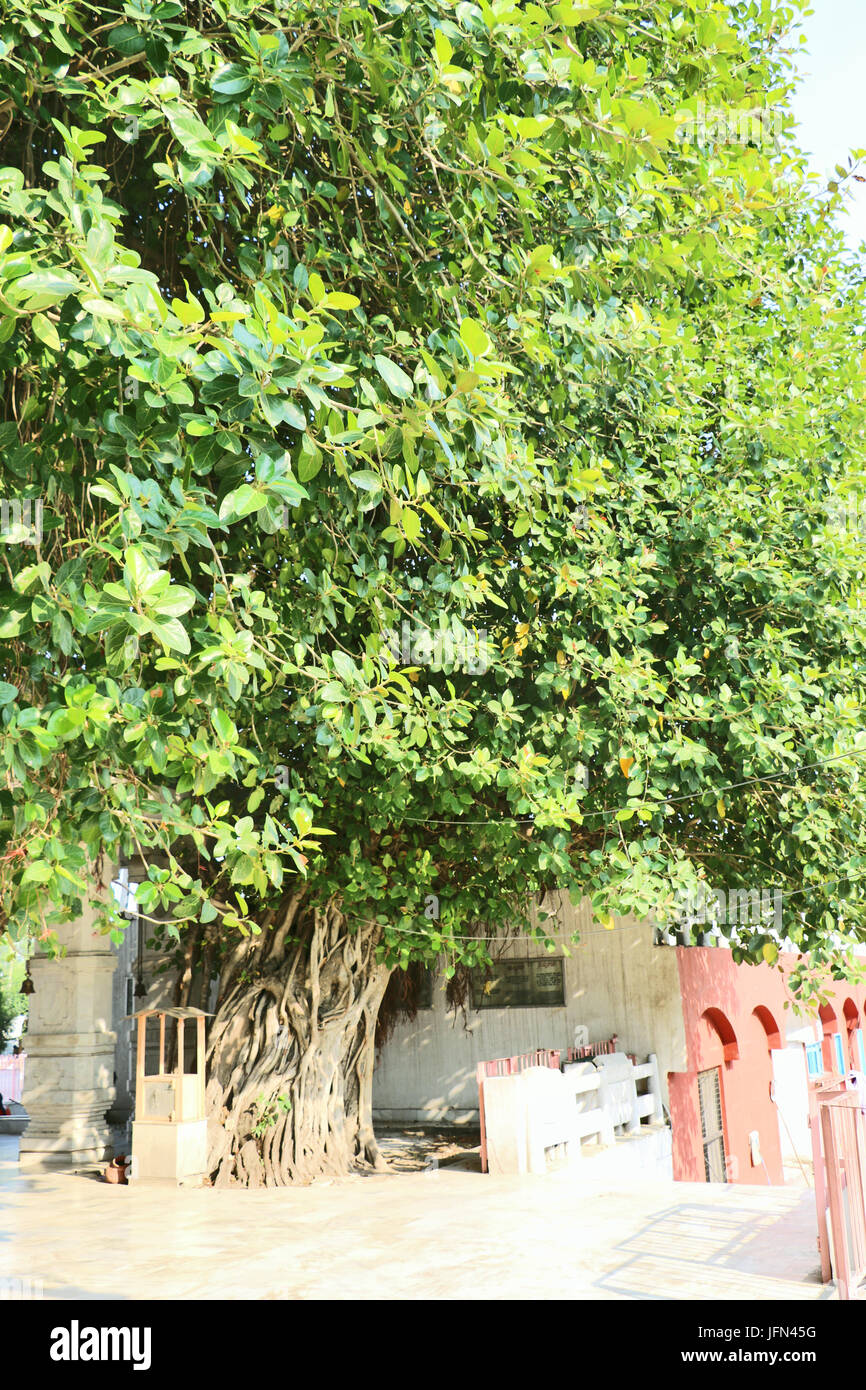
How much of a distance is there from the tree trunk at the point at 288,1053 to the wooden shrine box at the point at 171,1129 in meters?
0.24

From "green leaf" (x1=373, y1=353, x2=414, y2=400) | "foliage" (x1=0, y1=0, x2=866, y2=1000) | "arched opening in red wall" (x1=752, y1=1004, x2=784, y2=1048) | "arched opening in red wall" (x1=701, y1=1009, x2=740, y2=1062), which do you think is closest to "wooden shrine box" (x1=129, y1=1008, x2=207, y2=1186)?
"foliage" (x1=0, y1=0, x2=866, y2=1000)

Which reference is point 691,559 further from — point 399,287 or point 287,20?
point 287,20

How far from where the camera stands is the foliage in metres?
3.42

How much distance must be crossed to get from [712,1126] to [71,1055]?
8.32 meters

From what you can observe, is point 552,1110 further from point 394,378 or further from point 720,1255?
point 394,378

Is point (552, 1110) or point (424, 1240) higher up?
point (552, 1110)

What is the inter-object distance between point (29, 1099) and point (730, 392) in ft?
34.7

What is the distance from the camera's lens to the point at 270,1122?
1040 cm

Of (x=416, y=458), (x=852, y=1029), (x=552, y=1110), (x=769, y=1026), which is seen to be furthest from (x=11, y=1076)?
(x=416, y=458)

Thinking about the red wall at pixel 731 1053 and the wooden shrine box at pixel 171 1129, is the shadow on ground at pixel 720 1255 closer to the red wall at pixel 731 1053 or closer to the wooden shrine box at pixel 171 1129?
the wooden shrine box at pixel 171 1129

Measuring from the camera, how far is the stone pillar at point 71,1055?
12.3m

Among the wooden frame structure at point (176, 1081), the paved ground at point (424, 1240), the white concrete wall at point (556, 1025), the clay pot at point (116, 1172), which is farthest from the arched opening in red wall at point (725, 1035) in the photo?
the clay pot at point (116, 1172)

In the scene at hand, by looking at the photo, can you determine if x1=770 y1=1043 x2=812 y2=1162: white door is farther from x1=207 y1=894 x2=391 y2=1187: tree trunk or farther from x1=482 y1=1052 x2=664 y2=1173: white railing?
x1=207 y1=894 x2=391 y2=1187: tree trunk

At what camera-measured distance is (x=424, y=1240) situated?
24.2 ft
